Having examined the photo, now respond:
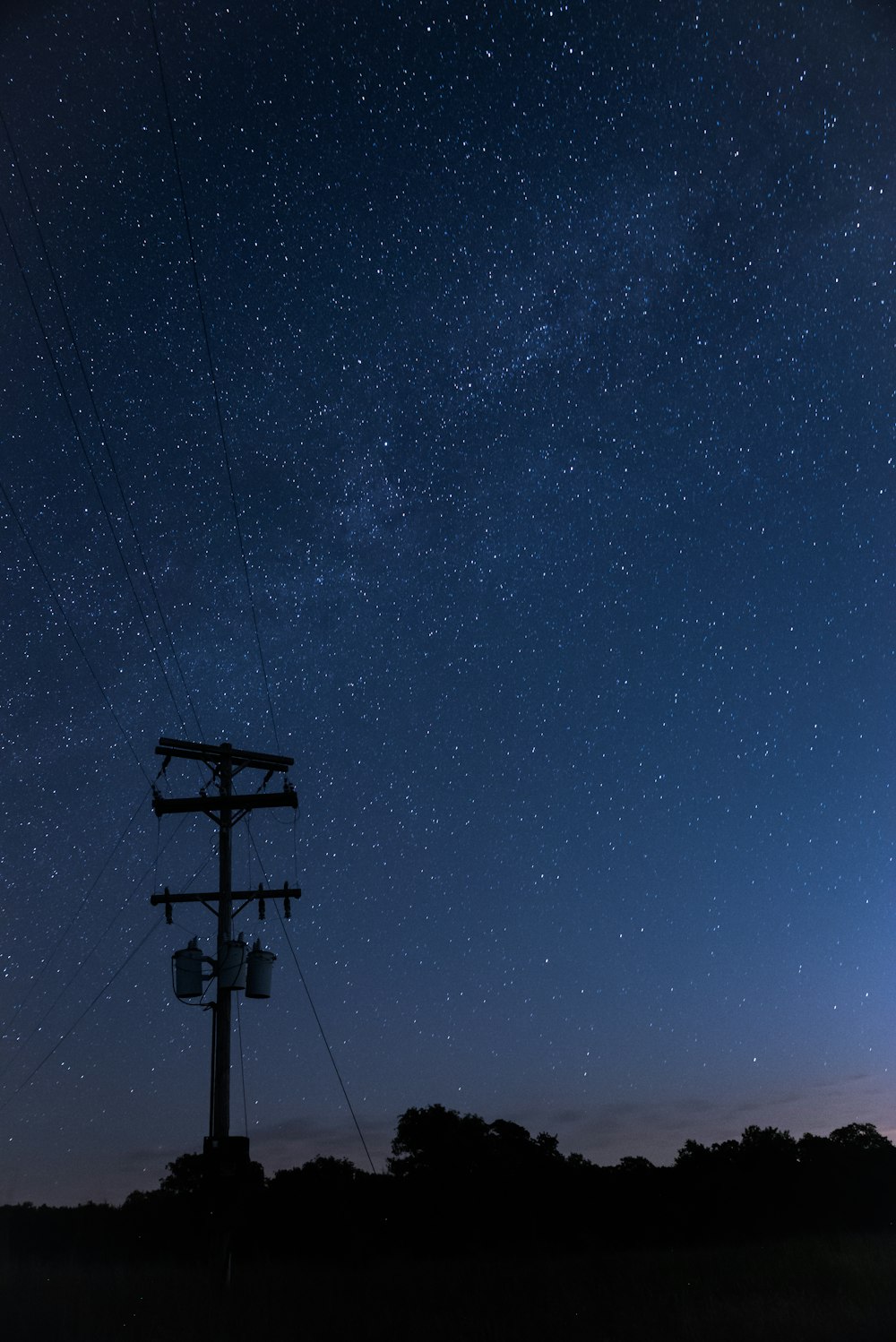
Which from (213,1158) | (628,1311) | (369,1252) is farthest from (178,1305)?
(369,1252)

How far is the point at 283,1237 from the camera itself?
2731cm

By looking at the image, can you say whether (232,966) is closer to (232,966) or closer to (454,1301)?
(232,966)

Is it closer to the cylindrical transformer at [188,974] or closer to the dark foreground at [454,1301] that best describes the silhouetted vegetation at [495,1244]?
the dark foreground at [454,1301]

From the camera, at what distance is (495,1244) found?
2723cm

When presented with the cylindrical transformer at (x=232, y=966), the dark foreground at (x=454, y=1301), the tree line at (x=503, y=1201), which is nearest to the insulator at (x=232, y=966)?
the cylindrical transformer at (x=232, y=966)

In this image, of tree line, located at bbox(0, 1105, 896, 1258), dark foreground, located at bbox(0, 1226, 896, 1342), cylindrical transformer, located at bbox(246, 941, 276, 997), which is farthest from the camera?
tree line, located at bbox(0, 1105, 896, 1258)

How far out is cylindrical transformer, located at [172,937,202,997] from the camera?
54.4ft

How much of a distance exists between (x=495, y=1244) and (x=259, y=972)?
49.1ft

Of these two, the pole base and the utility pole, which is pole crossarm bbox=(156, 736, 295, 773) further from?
the pole base

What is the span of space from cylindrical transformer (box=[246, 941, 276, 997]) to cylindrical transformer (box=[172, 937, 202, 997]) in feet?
2.46

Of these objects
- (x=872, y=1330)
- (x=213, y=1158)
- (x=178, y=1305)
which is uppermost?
(x=213, y=1158)

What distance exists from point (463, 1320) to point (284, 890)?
7.01 meters

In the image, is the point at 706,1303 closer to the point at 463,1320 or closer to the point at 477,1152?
the point at 463,1320

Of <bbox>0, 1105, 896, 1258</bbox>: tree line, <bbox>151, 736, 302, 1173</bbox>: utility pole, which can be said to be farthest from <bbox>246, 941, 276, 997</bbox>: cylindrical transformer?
<bbox>0, 1105, 896, 1258</bbox>: tree line
